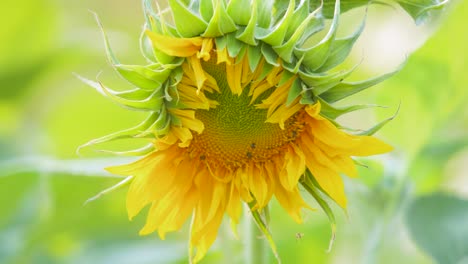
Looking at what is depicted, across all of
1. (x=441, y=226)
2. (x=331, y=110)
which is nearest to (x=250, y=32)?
(x=331, y=110)

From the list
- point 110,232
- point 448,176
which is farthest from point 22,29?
point 448,176

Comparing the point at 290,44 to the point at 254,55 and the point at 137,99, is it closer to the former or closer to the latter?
the point at 254,55

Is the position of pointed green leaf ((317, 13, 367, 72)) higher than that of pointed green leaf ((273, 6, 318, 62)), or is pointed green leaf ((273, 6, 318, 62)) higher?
pointed green leaf ((273, 6, 318, 62))

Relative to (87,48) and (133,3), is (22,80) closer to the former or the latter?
(87,48)

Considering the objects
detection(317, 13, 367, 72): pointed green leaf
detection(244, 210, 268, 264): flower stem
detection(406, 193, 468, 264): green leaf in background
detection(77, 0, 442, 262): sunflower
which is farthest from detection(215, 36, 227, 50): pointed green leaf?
detection(406, 193, 468, 264): green leaf in background

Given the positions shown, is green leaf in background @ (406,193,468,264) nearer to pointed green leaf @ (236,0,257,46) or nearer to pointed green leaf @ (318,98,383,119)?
pointed green leaf @ (318,98,383,119)

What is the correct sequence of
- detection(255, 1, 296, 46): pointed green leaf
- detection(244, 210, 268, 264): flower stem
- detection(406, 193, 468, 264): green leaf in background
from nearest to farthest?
detection(255, 1, 296, 46): pointed green leaf < detection(244, 210, 268, 264): flower stem < detection(406, 193, 468, 264): green leaf in background

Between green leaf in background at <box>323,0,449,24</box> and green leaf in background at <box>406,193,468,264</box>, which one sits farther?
green leaf in background at <box>406,193,468,264</box>
